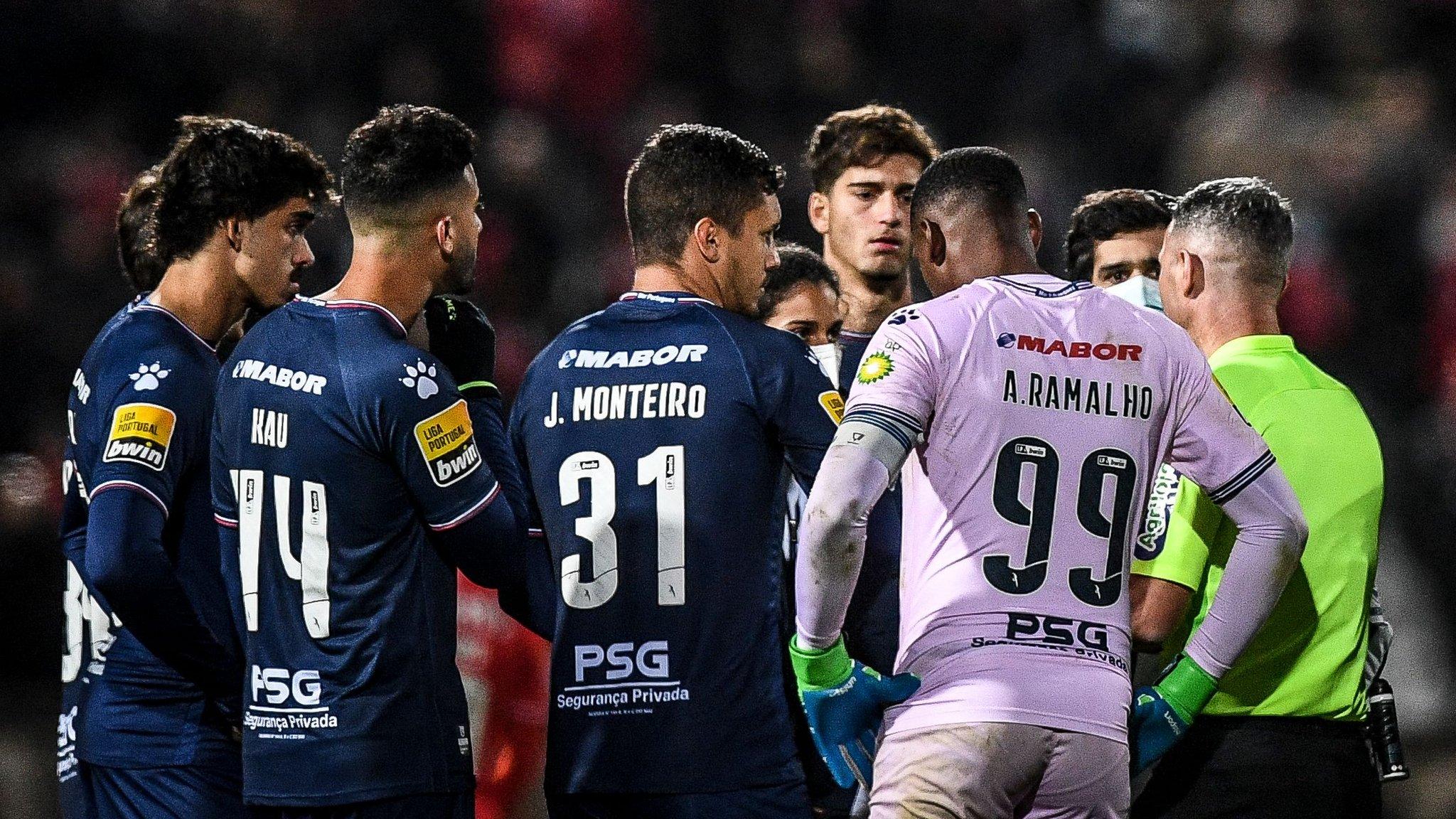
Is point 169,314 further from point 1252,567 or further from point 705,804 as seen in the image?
point 1252,567

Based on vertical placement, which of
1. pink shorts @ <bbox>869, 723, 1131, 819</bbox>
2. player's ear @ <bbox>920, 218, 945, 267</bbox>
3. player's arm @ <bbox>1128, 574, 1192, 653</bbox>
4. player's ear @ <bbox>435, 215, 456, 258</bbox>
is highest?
player's ear @ <bbox>435, 215, 456, 258</bbox>

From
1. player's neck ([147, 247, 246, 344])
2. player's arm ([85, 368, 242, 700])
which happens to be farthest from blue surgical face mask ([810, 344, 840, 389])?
player's arm ([85, 368, 242, 700])

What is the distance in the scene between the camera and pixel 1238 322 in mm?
4492

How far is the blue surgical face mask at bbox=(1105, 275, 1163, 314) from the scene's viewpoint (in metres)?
5.36

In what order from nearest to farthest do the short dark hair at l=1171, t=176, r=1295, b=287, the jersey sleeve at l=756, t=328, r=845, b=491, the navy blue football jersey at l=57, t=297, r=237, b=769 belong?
the jersey sleeve at l=756, t=328, r=845, b=491
the navy blue football jersey at l=57, t=297, r=237, b=769
the short dark hair at l=1171, t=176, r=1295, b=287

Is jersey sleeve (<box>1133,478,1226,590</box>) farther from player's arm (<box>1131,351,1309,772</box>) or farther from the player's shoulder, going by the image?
the player's shoulder

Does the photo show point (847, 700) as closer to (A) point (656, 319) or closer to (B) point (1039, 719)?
(B) point (1039, 719)

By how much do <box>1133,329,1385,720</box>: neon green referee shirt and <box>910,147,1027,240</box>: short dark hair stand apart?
2.45ft

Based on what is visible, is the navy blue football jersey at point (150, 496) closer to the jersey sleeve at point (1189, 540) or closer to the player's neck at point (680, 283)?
the player's neck at point (680, 283)

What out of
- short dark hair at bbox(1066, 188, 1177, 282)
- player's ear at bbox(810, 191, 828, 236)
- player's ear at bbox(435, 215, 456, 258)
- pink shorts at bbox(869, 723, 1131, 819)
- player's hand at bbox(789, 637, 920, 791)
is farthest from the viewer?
player's ear at bbox(810, 191, 828, 236)

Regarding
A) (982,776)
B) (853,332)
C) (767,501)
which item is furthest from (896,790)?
(853,332)

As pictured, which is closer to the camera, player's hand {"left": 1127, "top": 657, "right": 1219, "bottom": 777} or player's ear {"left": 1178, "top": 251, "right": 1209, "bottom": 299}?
player's hand {"left": 1127, "top": 657, "right": 1219, "bottom": 777}

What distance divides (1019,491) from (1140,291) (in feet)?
6.07

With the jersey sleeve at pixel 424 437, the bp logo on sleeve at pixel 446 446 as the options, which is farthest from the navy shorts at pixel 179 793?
the bp logo on sleeve at pixel 446 446
